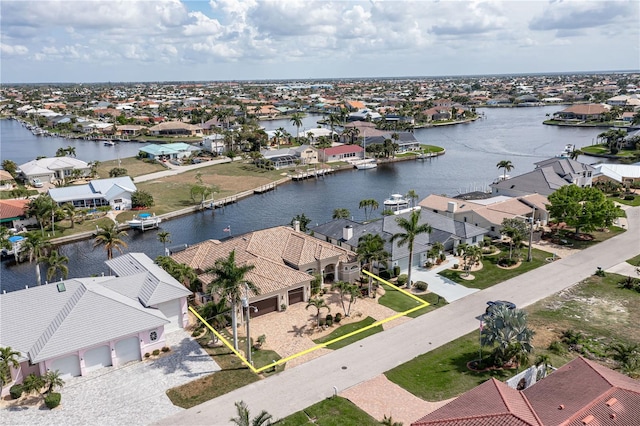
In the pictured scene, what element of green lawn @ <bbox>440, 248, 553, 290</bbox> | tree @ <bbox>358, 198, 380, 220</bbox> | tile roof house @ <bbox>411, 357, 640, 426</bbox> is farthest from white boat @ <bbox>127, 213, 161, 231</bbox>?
tile roof house @ <bbox>411, 357, 640, 426</bbox>

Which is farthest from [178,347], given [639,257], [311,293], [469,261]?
[639,257]

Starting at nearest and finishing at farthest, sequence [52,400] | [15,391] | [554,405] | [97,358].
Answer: [554,405] < [52,400] < [15,391] < [97,358]

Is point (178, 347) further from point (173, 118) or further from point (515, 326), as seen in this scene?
point (173, 118)

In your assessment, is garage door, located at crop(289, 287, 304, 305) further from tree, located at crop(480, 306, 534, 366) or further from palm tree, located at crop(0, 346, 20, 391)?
palm tree, located at crop(0, 346, 20, 391)

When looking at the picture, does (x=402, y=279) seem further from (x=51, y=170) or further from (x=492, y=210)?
(x=51, y=170)

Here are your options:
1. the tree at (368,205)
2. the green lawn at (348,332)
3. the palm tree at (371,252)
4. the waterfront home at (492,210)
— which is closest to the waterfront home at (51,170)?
the tree at (368,205)

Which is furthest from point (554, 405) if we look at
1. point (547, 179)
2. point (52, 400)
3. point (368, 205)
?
point (547, 179)

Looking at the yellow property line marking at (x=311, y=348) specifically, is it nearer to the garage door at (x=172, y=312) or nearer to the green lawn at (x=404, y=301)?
the green lawn at (x=404, y=301)

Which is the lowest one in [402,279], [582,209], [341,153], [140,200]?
[402,279]
